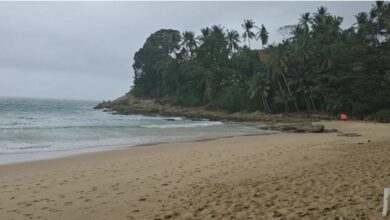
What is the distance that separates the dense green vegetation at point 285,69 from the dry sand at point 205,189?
3624cm

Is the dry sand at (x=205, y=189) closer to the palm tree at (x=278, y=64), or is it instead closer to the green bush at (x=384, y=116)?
the green bush at (x=384, y=116)

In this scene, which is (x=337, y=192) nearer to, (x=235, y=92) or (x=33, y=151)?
(x=33, y=151)

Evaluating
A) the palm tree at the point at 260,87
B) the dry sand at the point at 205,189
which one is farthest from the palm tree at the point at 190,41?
the dry sand at the point at 205,189

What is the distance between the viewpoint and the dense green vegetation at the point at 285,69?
43.7m

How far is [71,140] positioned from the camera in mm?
23000

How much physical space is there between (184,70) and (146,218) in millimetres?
64726

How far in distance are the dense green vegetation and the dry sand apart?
119 feet

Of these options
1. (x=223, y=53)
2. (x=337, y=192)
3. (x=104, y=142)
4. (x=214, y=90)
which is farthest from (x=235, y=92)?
(x=337, y=192)

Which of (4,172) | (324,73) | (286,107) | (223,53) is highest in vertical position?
(223,53)

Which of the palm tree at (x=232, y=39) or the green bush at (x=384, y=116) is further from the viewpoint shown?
the palm tree at (x=232, y=39)

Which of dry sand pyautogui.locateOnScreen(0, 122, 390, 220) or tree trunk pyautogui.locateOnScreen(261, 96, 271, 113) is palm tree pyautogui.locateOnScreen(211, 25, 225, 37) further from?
dry sand pyautogui.locateOnScreen(0, 122, 390, 220)

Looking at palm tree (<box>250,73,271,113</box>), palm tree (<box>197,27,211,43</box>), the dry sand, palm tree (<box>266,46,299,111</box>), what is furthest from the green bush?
palm tree (<box>197,27,211,43</box>)

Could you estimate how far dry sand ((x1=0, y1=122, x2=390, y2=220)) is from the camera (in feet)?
18.8

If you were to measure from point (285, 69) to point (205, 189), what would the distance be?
4609cm
